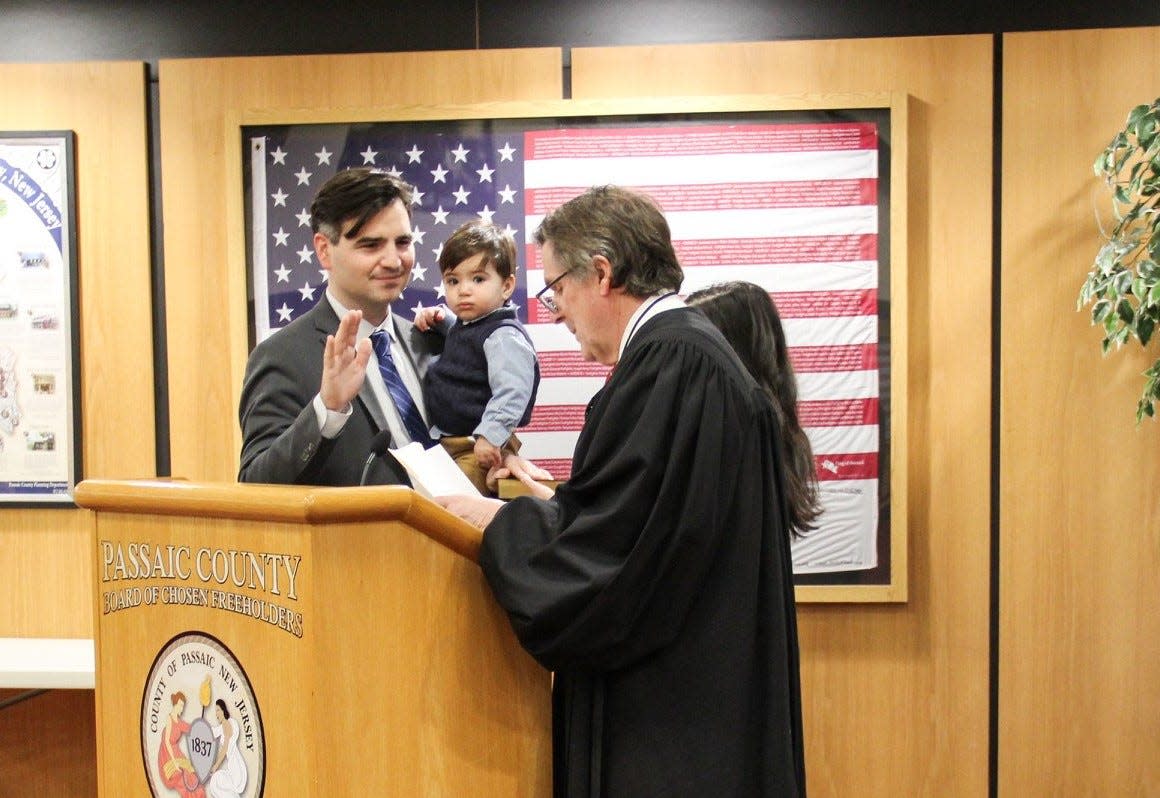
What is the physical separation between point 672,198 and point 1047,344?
4.09 feet

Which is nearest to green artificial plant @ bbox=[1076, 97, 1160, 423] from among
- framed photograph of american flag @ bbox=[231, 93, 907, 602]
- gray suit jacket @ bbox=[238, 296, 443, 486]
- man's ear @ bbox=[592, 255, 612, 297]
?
framed photograph of american flag @ bbox=[231, 93, 907, 602]

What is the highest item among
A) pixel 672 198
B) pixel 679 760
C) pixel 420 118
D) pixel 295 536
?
pixel 420 118

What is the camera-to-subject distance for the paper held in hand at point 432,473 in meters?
2.01

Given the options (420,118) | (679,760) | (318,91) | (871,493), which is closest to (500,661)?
(679,760)

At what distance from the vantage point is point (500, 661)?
180 cm

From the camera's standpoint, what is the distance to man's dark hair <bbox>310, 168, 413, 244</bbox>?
2.50 metres

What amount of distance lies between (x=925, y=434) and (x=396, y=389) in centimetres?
168

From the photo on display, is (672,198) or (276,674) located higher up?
(672,198)

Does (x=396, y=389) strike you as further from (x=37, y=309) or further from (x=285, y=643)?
(x=37, y=309)

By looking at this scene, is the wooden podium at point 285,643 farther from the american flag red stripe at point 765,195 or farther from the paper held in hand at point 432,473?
the american flag red stripe at point 765,195

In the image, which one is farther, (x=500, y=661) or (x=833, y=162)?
(x=833, y=162)

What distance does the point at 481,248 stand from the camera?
3.16 m

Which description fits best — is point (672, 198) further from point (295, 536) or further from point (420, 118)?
point (295, 536)

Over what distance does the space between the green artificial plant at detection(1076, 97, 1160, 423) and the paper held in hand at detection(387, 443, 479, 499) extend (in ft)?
6.14
